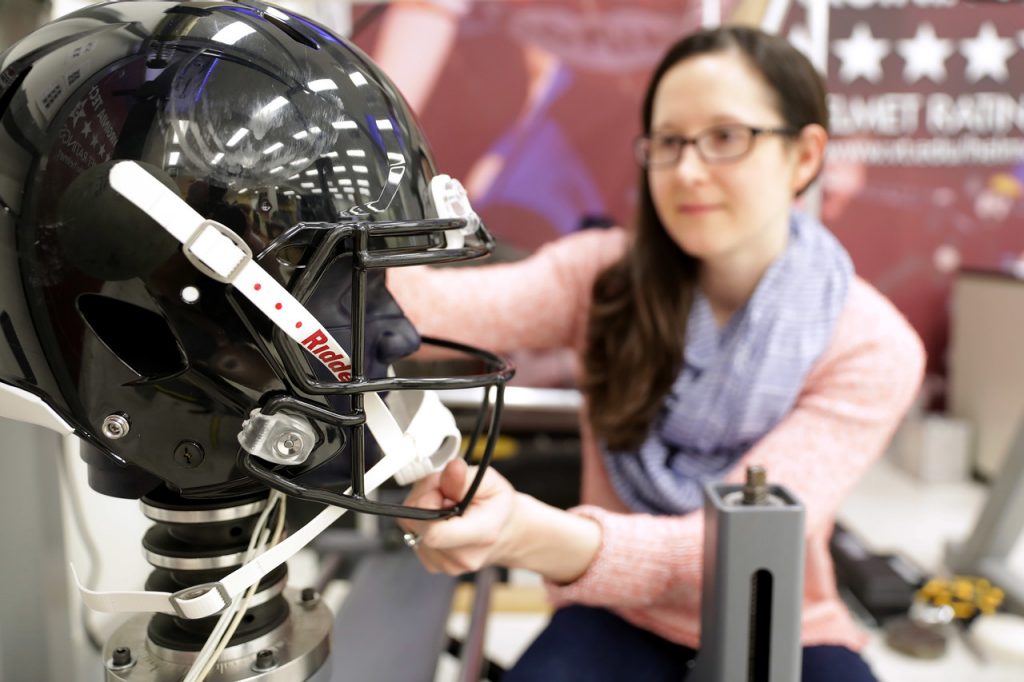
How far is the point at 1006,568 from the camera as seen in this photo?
192 centimetres

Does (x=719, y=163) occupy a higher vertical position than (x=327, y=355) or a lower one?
higher

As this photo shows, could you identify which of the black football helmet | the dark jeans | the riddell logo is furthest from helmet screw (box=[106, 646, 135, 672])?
the dark jeans

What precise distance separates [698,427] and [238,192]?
785 millimetres

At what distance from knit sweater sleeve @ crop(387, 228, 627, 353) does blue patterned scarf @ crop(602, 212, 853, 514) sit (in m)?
0.20

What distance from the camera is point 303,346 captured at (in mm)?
506

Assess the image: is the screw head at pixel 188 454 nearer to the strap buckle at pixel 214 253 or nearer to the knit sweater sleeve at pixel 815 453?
the strap buckle at pixel 214 253

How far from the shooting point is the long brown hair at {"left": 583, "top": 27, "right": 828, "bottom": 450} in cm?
108

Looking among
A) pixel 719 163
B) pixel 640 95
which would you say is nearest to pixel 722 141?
pixel 719 163

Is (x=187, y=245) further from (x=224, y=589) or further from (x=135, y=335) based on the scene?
(x=224, y=589)

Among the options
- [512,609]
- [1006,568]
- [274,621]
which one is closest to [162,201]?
[274,621]

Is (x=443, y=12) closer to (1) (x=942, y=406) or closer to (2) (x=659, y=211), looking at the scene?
(2) (x=659, y=211)

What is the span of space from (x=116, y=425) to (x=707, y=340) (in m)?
0.83

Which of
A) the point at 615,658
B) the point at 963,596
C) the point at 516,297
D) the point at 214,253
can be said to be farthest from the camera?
the point at 963,596

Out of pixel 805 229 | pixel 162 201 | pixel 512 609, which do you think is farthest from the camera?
pixel 512 609
